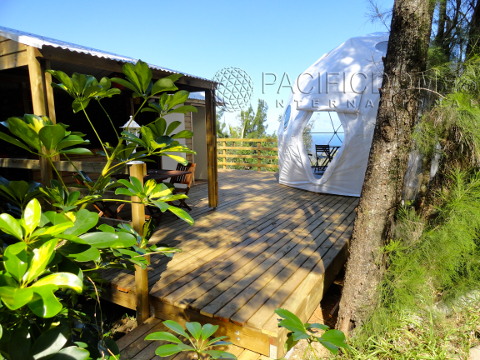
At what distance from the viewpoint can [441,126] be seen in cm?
212

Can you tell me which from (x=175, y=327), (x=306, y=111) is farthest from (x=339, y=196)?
(x=175, y=327)

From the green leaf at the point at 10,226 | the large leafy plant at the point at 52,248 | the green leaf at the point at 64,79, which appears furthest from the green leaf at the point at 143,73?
the green leaf at the point at 10,226

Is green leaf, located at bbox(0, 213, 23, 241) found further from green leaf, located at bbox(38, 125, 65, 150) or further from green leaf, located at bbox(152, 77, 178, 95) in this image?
green leaf, located at bbox(152, 77, 178, 95)

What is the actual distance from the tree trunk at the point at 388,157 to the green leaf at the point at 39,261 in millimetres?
1918

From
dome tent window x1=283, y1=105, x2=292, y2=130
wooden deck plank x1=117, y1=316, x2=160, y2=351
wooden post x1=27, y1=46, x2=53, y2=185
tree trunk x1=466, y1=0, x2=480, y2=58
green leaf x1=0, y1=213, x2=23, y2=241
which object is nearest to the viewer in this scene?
green leaf x1=0, y1=213, x2=23, y2=241

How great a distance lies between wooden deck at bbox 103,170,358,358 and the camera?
7.06 feet

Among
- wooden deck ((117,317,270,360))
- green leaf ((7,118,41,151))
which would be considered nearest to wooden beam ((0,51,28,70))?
green leaf ((7,118,41,151))

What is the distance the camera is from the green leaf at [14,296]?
1.72ft

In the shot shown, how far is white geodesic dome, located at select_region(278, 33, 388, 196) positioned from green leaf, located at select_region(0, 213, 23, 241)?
6.01 metres

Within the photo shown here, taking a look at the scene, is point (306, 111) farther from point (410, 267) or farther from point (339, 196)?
point (410, 267)

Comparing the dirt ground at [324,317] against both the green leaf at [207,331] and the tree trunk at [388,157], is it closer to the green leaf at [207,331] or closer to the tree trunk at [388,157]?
the tree trunk at [388,157]

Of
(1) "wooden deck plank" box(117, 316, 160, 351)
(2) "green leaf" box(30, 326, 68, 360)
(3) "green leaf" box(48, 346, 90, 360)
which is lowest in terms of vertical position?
(1) "wooden deck plank" box(117, 316, 160, 351)

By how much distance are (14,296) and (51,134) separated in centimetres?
57

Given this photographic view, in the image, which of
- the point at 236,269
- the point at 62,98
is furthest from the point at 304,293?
the point at 62,98
